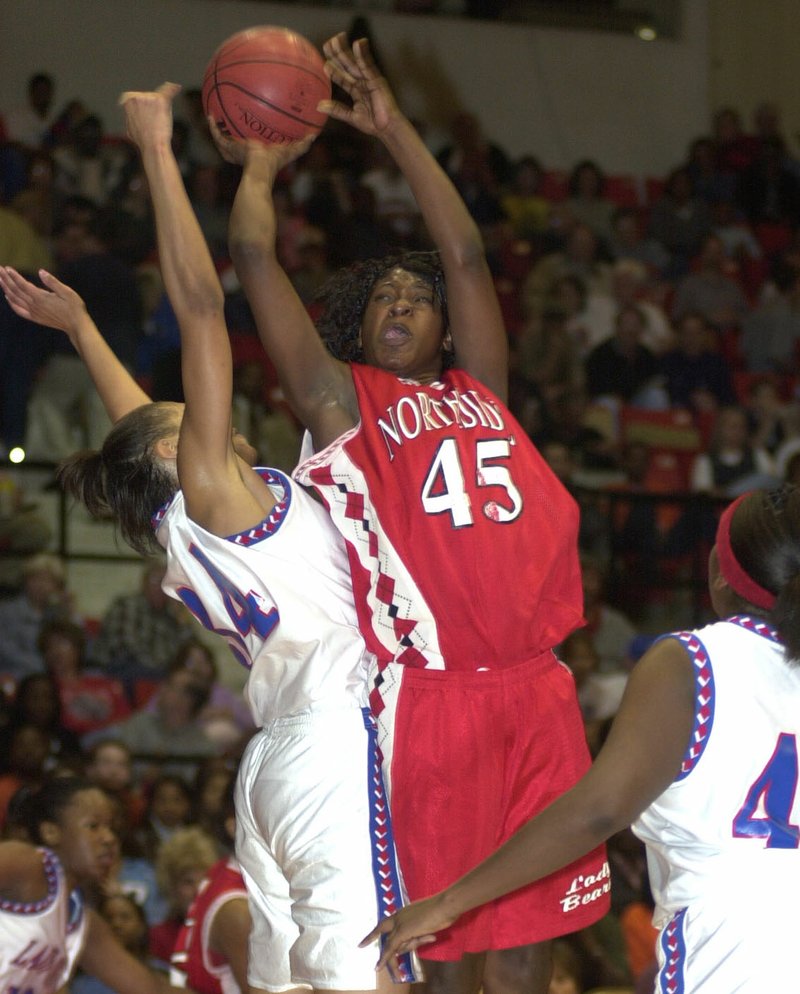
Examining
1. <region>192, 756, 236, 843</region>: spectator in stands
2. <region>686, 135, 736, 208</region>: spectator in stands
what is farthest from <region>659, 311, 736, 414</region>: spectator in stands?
<region>192, 756, 236, 843</region>: spectator in stands

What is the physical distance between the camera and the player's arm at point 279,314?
3475 millimetres

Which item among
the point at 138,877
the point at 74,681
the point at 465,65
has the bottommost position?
the point at 138,877

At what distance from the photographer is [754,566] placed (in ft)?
9.02

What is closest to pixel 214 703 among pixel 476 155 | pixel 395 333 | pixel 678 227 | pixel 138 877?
pixel 138 877

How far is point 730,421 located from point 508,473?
7.05 meters

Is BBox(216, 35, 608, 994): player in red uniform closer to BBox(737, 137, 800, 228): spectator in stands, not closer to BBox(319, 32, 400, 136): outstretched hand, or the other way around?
BBox(319, 32, 400, 136): outstretched hand

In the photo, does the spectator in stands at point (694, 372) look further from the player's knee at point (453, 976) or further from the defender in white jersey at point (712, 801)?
the defender in white jersey at point (712, 801)

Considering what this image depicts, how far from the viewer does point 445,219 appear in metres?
3.71

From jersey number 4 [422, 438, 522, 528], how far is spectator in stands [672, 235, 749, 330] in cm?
884

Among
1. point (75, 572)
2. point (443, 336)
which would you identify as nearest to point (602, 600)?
point (75, 572)

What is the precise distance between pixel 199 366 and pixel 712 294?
31.9 ft

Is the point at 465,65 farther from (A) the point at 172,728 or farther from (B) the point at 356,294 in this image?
(B) the point at 356,294

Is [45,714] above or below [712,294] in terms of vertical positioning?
below

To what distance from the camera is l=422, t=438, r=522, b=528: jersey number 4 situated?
3383mm
